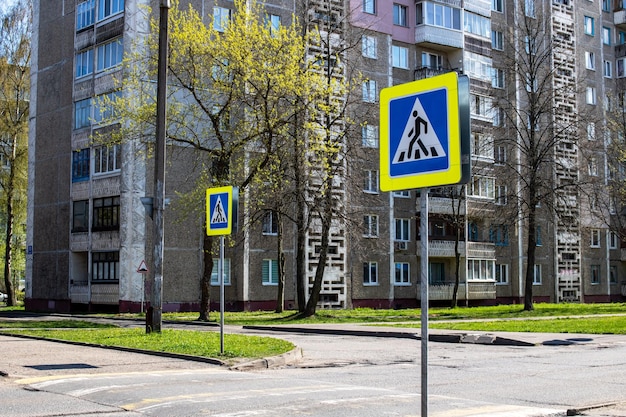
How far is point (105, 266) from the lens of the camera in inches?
1612

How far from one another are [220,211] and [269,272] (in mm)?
28553

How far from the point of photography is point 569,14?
59344 mm

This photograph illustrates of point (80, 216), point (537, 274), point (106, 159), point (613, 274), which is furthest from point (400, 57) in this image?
point (613, 274)

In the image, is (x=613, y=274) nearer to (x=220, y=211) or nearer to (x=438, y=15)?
(x=438, y=15)

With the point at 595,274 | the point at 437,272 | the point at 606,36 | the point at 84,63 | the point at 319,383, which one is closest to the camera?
the point at 319,383

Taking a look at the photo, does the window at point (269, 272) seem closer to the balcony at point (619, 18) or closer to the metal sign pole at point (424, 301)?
the balcony at point (619, 18)

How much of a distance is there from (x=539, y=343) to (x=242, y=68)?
1566 centimetres

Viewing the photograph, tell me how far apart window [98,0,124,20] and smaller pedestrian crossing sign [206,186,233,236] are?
28245 millimetres

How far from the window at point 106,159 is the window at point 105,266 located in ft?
14.0

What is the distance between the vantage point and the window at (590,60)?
60894 millimetres

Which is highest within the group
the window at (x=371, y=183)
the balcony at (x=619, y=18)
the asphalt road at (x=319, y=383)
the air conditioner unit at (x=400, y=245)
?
the balcony at (x=619, y=18)

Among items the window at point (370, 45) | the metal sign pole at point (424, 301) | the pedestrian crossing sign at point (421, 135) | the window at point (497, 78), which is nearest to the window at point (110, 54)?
the window at point (370, 45)

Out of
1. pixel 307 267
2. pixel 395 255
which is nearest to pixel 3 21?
pixel 307 267

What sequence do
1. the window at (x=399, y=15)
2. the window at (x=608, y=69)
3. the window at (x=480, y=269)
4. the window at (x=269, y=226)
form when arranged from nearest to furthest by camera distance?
the window at (x=269, y=226)
the window at (x=399, y=15)
the window at (x=480, y=269)
the window at (x=608, y=69)
